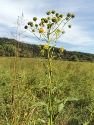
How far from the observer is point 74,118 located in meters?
2.20

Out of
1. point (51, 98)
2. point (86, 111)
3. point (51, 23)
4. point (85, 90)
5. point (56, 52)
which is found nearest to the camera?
point (51, 98)

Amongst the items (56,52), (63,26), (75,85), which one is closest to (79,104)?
(75,85)

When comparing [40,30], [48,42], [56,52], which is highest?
[40,30]

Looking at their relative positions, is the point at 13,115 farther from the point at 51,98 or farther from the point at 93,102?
the point at 93,102

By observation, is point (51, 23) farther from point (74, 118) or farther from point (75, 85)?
point (75, 85)

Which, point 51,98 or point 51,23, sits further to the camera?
point 51,23

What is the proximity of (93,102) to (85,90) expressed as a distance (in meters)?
0.58

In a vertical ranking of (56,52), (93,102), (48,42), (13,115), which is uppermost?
(48,42)

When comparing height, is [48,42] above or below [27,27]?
below

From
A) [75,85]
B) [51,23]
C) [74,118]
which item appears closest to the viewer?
[51,23]

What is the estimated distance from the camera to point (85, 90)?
10.00 feet

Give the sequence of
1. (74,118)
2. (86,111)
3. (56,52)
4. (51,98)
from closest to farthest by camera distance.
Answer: (51,98) → (56,52) → (74,118) → (86,111)

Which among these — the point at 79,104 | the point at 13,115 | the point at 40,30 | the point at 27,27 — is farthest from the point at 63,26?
the point at 79,104

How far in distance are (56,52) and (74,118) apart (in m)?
1.40
